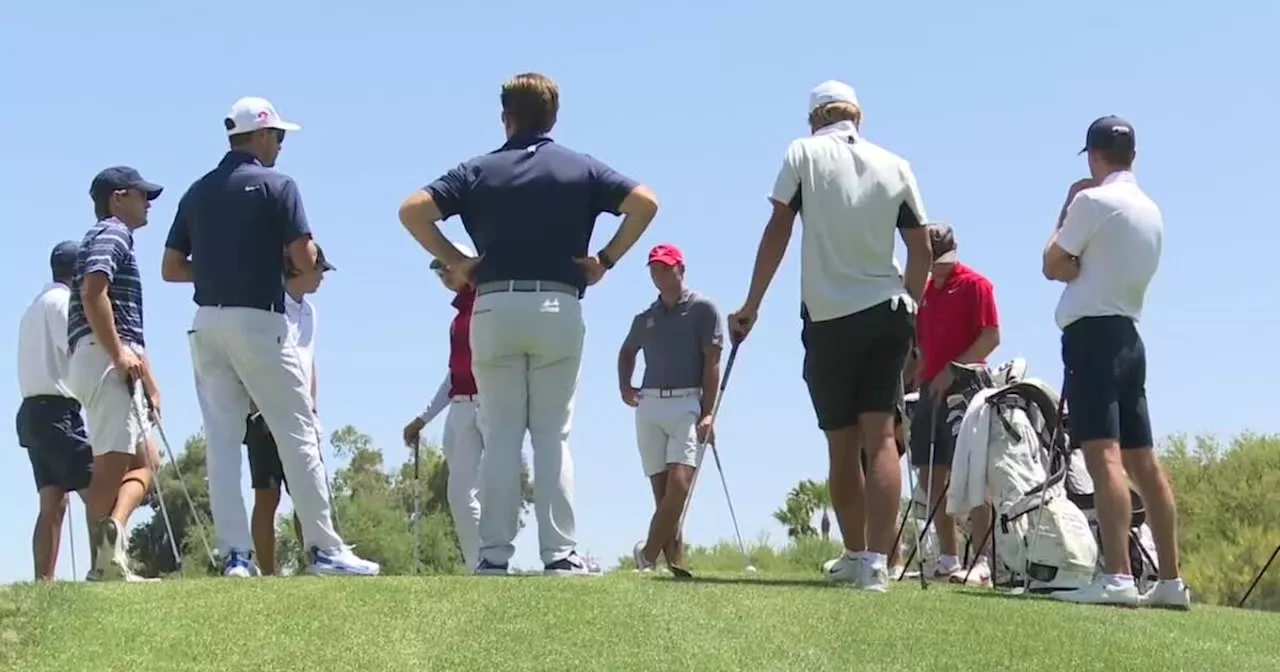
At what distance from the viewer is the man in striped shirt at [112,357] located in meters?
8.62

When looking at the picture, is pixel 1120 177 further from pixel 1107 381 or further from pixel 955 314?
pixel 955 314

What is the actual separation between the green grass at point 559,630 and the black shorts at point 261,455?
2.41 metres

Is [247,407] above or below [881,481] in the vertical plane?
above

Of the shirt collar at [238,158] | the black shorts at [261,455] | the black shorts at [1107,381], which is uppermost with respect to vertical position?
the shirt collar at [238,158]

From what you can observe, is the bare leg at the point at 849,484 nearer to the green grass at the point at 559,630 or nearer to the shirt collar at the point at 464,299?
the green grass at the point at 559,630

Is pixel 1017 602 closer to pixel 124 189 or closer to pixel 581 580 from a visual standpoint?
pixel 581 580

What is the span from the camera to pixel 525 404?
8.36 meters

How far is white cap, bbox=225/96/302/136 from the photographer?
883cm

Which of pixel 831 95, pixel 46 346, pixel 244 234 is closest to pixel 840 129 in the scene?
pixel 831 95

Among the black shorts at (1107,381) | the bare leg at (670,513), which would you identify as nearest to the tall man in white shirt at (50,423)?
the bare leg at (670,513)

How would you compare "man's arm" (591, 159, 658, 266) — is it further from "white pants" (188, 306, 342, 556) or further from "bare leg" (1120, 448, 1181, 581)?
"bare leg" (1120, 448, 1181, 581)

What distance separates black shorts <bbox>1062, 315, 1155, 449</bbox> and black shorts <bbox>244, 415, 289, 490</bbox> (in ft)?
14.6

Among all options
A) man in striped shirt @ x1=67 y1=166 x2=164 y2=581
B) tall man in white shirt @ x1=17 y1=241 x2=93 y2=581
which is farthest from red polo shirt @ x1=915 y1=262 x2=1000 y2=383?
tall man in white shirt @ x1=17 y1=241 x2=93 y2=581

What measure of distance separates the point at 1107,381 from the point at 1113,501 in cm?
58
